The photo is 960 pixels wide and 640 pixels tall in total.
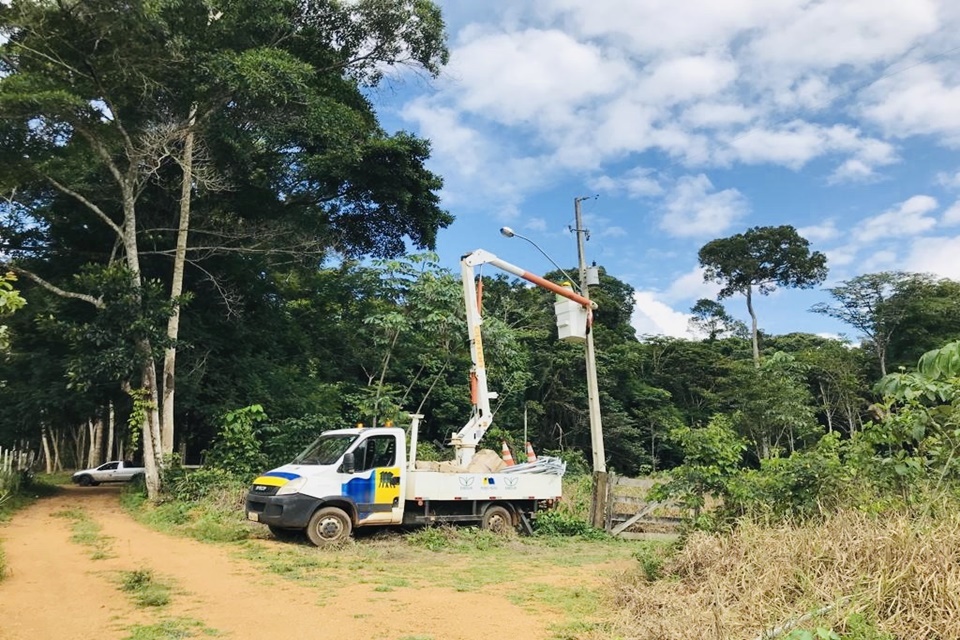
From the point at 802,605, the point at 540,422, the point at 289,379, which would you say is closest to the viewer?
the point at 802,605

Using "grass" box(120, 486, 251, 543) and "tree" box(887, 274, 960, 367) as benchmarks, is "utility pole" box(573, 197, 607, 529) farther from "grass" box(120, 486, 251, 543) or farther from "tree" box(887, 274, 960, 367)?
"tree" box(887, 274, 960, 367)

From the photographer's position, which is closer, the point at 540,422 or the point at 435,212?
the point at 435,212

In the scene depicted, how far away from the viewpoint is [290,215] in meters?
20.9

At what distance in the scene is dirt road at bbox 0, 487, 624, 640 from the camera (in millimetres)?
5797

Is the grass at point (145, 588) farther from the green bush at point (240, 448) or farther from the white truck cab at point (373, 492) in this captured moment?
the green bush at point (240, 448)

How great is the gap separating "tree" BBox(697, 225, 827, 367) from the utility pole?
90.5 ft

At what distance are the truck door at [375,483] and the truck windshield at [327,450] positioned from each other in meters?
0.33

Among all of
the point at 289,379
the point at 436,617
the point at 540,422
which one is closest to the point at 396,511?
the point at 436,617

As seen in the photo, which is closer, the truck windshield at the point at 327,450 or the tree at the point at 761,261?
the truck windshield at the point at 327,450

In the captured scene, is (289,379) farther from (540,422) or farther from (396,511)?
(540,422)

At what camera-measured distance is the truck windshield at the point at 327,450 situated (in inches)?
449

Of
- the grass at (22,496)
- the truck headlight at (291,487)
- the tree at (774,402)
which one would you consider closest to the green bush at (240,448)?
the grass at (22,496)

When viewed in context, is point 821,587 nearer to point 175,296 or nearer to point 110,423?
point 175,296

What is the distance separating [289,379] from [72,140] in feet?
29.4
